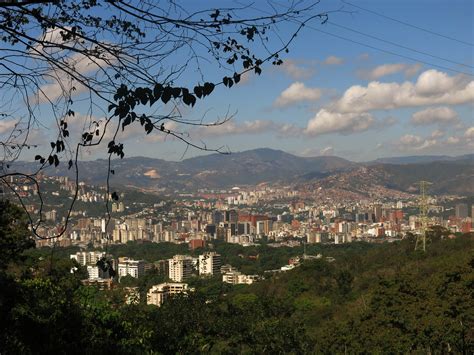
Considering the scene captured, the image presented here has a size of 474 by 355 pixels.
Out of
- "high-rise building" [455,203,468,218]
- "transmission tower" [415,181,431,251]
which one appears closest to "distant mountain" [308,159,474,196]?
"high-rise building" [455,203,468,218]

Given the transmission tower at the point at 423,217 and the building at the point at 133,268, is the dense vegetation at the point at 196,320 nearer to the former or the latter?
the transmission tower at the point at 423,217

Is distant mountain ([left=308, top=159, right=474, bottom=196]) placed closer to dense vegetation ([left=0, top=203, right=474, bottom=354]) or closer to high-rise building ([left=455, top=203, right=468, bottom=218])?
high-rise building ([left=455, top=203, right=468, bottom=218])

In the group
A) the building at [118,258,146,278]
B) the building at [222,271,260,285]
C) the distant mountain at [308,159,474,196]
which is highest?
the distant mountain at [308,159,474,196]

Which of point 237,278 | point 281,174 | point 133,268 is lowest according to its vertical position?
point 237,278

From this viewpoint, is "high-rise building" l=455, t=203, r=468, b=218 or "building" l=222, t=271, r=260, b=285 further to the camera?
"high-rise building" l=455, t=203, r=468, b=218

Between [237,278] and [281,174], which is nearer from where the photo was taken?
[237,278]

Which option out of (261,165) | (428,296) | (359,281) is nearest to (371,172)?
(261,165)

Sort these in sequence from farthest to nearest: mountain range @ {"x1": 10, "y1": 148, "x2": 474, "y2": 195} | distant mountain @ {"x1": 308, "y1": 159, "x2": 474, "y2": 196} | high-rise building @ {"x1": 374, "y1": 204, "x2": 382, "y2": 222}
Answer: mountain range @ {"x1": 10, "y1": 148, "x2": 474, "y2": 195} → distant mountain @ {"x1": 308, "y1": 159, "x2": 474, "y2": 196} → high-rise building @ {"x1": 374, "y1": 204, "x2": 382, "y2": 222}

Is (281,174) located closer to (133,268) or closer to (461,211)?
(461,211)

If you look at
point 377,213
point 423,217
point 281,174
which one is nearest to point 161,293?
point 423,217

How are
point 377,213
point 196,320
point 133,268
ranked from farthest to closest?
point 377,213, point 133,268, point 196,320
